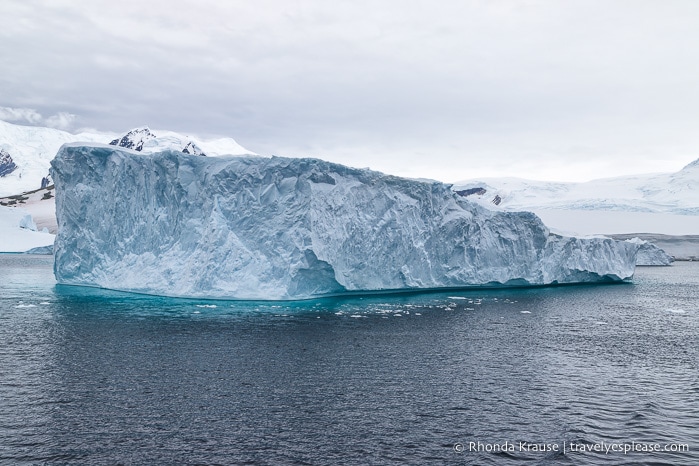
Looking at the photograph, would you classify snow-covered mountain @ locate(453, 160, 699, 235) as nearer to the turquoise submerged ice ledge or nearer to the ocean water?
the turquoise submerged ice ledge

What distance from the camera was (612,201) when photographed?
7938 centimetres

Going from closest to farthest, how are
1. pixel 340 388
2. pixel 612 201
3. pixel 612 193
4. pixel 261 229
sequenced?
pixel 340 388 < pixel 261 229 < pixel 612 201 < pixel 612 193

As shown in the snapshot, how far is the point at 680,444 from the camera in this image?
9203 millimetres

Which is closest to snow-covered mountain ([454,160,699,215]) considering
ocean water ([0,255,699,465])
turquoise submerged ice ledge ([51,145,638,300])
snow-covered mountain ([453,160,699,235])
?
snow-covered mountain ([453,160,699,235])

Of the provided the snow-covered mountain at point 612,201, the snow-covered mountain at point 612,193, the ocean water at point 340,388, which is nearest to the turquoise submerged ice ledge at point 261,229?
the ocean water at point 340,388

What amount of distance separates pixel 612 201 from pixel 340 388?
3069 inches

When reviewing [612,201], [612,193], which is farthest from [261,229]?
[612,193]

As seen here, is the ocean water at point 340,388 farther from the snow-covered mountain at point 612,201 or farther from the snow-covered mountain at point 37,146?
the snow-covered mountain at point 37,146

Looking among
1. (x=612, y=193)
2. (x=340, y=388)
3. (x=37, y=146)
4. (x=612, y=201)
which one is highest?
(x=37, y=146)

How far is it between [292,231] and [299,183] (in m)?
2.41

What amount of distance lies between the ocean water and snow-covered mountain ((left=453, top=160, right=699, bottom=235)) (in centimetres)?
4061

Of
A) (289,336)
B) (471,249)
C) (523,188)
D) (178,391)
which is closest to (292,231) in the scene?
(289,336)

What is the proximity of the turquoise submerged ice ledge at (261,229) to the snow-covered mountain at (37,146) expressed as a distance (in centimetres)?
8208

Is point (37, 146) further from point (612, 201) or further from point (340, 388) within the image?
point (340, 388)
